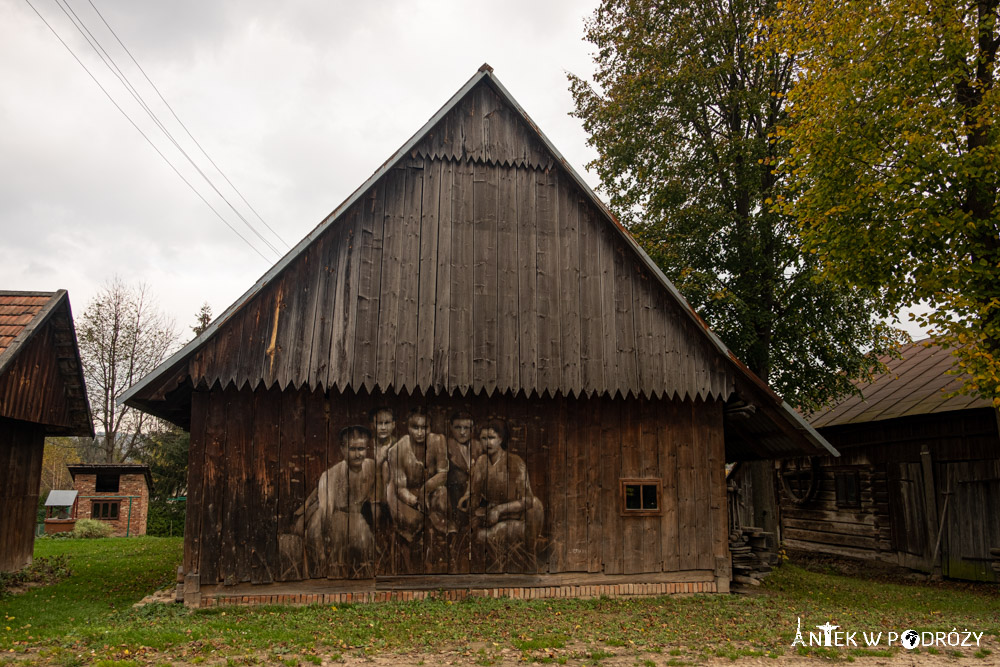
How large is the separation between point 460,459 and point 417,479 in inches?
27.9

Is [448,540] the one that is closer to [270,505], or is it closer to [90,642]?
[270,505]

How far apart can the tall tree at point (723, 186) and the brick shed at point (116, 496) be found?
788 inches

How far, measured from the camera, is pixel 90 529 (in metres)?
24.5

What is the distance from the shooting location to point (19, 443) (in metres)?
13.8

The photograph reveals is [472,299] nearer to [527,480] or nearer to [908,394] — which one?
[527,480]

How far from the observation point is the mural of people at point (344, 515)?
10.3 meters

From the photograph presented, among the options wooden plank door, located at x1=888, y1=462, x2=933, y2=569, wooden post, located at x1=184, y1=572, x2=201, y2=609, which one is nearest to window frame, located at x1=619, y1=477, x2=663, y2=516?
wooden post, located at x1=184, y1=572, x2=201, y2=609

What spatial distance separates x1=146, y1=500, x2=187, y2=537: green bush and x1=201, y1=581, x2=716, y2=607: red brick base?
19.9 m

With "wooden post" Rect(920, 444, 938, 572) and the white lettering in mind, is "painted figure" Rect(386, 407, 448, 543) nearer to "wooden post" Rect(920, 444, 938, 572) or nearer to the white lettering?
the white lettering

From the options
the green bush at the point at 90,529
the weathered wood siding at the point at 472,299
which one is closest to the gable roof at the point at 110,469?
the green bush at the point at 90,529

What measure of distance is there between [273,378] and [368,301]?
1.75m

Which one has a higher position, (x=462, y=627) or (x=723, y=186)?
(x=723, y=186)

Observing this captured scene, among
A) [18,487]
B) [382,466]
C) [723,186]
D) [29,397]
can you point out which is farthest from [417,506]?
[723,186]

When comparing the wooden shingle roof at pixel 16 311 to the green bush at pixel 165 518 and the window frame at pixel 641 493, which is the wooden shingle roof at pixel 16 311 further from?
the green bush at pixel 165 518
